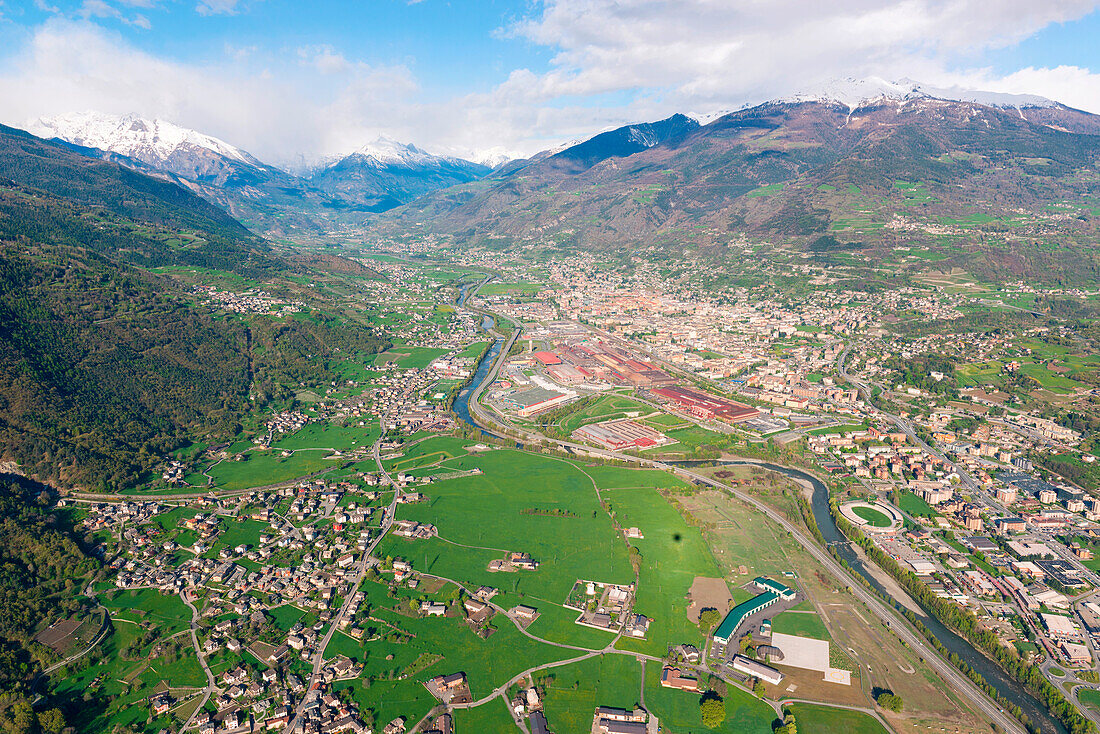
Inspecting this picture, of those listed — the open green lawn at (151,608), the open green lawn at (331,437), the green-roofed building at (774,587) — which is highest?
the open green lawn at (331,437)

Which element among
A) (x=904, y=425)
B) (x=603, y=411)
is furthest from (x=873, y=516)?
(x=603, y=411)

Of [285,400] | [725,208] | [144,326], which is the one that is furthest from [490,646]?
[725,208]

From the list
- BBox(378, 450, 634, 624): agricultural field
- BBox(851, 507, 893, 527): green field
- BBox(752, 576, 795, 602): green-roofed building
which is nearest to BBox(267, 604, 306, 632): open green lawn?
BBox(378, 450, 634, 624): agricultural field

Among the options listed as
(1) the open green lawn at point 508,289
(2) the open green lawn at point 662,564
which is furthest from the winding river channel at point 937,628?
(1) the open green lawn at point 508,289

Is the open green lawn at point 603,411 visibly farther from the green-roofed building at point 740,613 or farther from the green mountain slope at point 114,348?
the green mountain slope at point 114,348

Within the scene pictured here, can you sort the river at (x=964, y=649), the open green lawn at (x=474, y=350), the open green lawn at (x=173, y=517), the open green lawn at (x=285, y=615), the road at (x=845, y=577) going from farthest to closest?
the open green lawn at (x=474, y=350)
the open green lawn at (x=173, y=517)
the open green lawn at (x=285, y=615)
the road at (x=845, y=577)
the river at (x=964, y=649)

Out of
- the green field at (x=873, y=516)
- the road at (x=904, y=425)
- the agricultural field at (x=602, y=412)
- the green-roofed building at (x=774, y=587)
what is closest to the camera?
the green-roofed building at (x=774, y=587)

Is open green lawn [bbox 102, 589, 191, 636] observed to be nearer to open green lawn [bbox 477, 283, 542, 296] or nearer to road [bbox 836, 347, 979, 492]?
road [bbox 836, 347, 979, 492]

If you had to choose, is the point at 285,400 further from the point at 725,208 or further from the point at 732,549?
the point at 725,208
